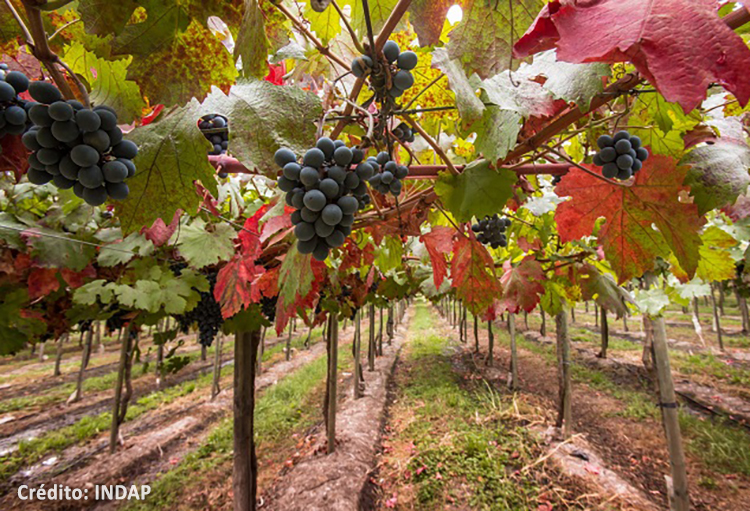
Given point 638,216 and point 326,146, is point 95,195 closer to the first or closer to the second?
point 326,146

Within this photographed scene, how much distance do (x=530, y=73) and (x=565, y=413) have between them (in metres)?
7.09

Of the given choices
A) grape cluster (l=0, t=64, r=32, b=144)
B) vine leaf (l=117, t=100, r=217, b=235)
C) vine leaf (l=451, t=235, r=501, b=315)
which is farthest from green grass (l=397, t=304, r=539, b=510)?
grape cluster (l=0, t=64, r=32, b=144)

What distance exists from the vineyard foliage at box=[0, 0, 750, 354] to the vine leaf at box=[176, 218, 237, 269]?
0.4 inches

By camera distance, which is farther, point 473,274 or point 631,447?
point 631,447

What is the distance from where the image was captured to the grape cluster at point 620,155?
1.04 metres

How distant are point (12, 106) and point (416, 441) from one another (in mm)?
7387

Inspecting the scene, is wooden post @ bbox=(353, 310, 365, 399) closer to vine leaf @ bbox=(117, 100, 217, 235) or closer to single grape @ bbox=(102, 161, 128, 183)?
vine leaf @ bbox=(117, 100, 217, 235)

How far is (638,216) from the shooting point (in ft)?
4.06

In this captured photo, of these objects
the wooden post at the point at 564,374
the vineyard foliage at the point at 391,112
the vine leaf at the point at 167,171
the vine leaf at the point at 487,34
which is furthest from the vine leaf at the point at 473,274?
the wooden post at the point at 564,374

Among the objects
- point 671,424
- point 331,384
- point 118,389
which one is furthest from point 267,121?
point 118,389

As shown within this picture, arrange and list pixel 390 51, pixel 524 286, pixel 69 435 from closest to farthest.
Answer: pixel 390 51 < pixel 524 286 < pixel 69 435

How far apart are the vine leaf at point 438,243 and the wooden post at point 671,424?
3.18 meters

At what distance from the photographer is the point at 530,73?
0.90 m

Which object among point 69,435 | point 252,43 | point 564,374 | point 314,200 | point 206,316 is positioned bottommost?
point 69,435
